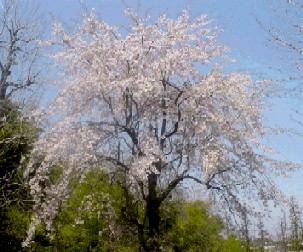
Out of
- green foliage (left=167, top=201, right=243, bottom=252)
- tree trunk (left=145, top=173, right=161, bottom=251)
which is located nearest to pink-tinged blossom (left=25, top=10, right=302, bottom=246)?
tree trunk (left=145, top=173, right=161, bottom=251)

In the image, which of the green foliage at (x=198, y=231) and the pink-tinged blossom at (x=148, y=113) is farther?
the green foliage at (x=198, y=231)

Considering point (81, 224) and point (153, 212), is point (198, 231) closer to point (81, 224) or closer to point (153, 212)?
point (81, 224)

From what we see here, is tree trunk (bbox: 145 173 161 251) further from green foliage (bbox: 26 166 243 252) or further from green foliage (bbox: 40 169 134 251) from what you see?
green foliage (bbox: 40 169 134 251)

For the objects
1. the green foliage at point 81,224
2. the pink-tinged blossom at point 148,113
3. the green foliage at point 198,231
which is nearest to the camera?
the pink-tinged blossom at point 148,113

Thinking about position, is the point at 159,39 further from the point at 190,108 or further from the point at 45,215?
the point at 45,215

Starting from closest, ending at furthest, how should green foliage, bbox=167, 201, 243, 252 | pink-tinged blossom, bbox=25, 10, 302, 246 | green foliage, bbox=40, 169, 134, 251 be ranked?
pink-tinged blossom, bbox=25, 10, 302, 246 → green foliage, bbox=40, 169, 134, 251 → green foliage, bbox=167, 201, 243, 252

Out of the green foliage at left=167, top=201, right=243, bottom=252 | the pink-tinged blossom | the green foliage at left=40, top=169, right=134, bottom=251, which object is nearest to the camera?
the pink-tinged blossom

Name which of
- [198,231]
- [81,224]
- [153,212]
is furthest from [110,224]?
[198,231]

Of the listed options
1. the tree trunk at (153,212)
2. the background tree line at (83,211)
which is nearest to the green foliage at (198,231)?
the background tree line at (83,211)

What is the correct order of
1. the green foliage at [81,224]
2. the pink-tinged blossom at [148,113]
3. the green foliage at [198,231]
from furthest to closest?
the green foliage at [198,231] → the green foliage at [81,224] → the pink-tinged blossom at [148,113]

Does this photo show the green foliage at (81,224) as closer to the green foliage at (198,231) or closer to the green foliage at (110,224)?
the green foliage at (110,224)

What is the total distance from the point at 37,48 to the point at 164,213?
9.39 m

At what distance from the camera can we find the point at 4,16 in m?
18.1

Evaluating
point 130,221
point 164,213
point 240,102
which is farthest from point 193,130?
point 164,213
